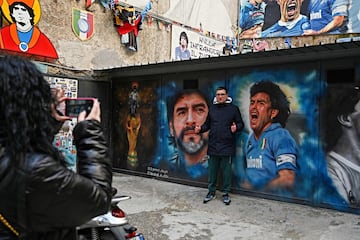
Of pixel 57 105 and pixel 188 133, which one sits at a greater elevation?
pixel 57 105

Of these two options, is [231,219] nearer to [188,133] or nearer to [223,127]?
[223,127]

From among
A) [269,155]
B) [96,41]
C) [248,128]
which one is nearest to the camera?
[269,155]

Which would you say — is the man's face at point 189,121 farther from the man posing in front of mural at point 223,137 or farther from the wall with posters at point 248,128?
the man posing in front of mural at point 223,137

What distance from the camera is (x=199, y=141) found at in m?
6.97

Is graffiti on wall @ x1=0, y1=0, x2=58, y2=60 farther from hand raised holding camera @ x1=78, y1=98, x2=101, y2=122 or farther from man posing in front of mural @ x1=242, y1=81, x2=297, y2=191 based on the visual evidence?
hand raised holding camera @ x1=78, y1=98, x2=101, y2=122

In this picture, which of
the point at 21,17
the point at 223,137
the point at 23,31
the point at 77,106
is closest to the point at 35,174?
the point at 77,106

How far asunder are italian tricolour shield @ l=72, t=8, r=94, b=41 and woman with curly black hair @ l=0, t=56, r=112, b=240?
7.52 meters

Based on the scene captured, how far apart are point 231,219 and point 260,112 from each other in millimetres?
2018

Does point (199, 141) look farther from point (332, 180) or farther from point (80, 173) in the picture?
point (80, 173)

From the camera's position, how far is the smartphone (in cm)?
154

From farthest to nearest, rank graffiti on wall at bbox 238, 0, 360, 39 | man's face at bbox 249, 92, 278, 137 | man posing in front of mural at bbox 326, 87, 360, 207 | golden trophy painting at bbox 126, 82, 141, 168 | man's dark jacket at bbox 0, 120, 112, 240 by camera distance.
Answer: graffiti on wall at bbox 238, 0, 360, 39 → golden trophy painting at bbox 126, 82, 141, 168 → man's face at bbox 249, 92, 278, 137 → man posing in front of mural at bbox 326, 87, 360, 207 → man's dark jacket at bbox 0, 120, 112, 240

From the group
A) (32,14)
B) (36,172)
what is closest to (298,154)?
(36,172)

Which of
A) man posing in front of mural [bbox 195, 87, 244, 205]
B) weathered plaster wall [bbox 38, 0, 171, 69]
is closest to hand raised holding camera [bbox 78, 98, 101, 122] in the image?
man posing in front of mural [bbox 195, 87, 244, 205]

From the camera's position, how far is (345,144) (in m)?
5.21
